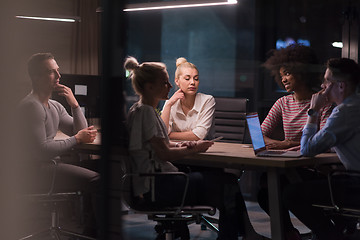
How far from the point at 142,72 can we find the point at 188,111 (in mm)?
1070

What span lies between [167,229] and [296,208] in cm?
78

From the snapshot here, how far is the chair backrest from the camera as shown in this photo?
452cm

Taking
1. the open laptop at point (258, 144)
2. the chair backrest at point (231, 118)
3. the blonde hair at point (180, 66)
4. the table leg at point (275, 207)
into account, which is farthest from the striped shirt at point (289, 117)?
the blonde hair at point (180, 66)

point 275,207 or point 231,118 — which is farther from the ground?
point 231,118

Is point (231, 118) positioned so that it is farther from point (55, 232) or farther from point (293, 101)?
point (55, 232)

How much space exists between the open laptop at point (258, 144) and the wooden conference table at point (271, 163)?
0.05 metres

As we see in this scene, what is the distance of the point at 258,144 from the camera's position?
3.37 meters

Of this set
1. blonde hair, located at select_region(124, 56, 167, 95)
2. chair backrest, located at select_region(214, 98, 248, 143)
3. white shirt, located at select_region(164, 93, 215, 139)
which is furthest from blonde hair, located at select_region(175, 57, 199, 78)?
blonde hair, located at select_region(124, 56, 167, 95)

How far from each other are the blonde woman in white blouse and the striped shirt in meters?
0.42

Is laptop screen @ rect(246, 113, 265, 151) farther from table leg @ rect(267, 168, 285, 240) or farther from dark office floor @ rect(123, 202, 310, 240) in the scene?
dark office floor @ rect(123, 202, 310, 240)

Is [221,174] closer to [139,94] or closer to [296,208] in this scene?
[296,208]

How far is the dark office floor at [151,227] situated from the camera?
2.45 m

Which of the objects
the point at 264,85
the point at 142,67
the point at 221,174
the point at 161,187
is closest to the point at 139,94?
the point at 142,67

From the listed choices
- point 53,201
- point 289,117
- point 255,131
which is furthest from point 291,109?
point 53,201
